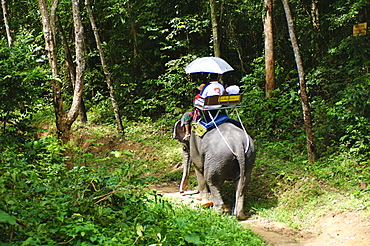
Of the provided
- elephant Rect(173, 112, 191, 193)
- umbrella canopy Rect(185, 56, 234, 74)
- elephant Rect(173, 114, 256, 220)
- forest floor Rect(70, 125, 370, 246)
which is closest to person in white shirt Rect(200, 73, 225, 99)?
umbrella canopy Rect(185, 56, 234, 74)

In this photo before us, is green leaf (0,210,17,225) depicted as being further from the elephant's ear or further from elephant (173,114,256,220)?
the elephant's ear

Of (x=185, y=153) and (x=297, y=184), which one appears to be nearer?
(x=297, y=184)

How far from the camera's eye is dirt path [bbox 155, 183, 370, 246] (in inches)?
221

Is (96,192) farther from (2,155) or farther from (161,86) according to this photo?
(161,86)

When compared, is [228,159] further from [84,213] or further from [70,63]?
[70,63]

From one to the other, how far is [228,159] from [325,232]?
1.90 meters

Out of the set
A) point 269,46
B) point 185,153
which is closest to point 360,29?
point 269,46

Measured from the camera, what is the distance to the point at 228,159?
22.6 feet

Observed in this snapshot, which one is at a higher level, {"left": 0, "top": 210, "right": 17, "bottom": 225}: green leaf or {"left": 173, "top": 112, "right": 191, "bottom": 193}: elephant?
{"left": 0, "top": 210, "right": 17, "bottom": 225}: green leaf

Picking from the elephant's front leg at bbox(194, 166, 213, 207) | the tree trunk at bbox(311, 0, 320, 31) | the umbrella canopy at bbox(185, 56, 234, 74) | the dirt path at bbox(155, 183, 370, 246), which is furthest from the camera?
the tree trunk at bbox(311, 0, 320, 31)

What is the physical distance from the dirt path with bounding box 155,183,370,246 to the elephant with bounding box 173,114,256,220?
0.57 metres

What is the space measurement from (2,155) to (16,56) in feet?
6.98

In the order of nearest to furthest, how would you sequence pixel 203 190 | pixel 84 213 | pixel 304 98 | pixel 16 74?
pixel 84 213 < pixel 16 74 < pixel 203 190 < pixel 304 98

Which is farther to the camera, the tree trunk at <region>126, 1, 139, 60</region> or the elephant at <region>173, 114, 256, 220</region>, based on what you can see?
the tree trunk at <region>126, 1, 139, 60</region>
